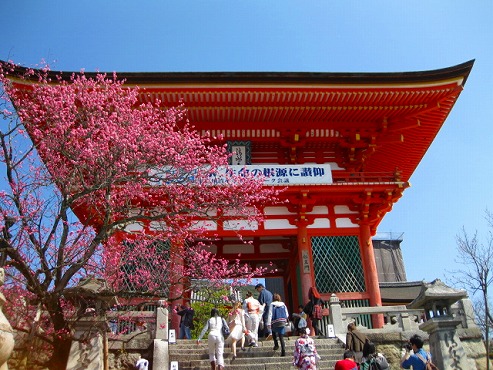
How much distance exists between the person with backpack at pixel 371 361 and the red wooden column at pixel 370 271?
193 inches

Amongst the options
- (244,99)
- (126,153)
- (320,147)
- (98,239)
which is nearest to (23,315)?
(98,239)

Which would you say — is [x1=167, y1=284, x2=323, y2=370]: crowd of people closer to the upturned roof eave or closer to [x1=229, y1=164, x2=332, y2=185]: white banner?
[x1=229, y1=164, x2=332, y2=185]: white banner

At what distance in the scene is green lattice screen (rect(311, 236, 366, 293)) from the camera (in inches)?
574

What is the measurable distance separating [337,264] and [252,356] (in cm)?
558

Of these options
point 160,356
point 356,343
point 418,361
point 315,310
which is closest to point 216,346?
point 160,356

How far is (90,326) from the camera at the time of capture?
341 inches

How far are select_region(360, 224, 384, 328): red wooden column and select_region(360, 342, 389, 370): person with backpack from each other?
4898mm

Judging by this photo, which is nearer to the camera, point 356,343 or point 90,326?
point 90,326

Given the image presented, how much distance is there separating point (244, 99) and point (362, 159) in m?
4.79

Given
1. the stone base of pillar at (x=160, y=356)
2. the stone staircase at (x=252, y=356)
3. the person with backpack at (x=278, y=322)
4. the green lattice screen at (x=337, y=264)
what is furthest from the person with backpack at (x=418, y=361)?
the green lattice screen at (x=337, y=264)

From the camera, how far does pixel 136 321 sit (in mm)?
10711

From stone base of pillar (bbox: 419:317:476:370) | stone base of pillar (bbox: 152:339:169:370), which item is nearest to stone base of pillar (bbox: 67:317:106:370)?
stone base of pillar (bbox: 152:339:169:370)

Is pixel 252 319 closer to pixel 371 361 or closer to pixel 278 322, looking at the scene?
pixel 278 322

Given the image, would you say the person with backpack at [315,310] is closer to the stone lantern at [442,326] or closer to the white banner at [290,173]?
the stone lantern at [442,326]
